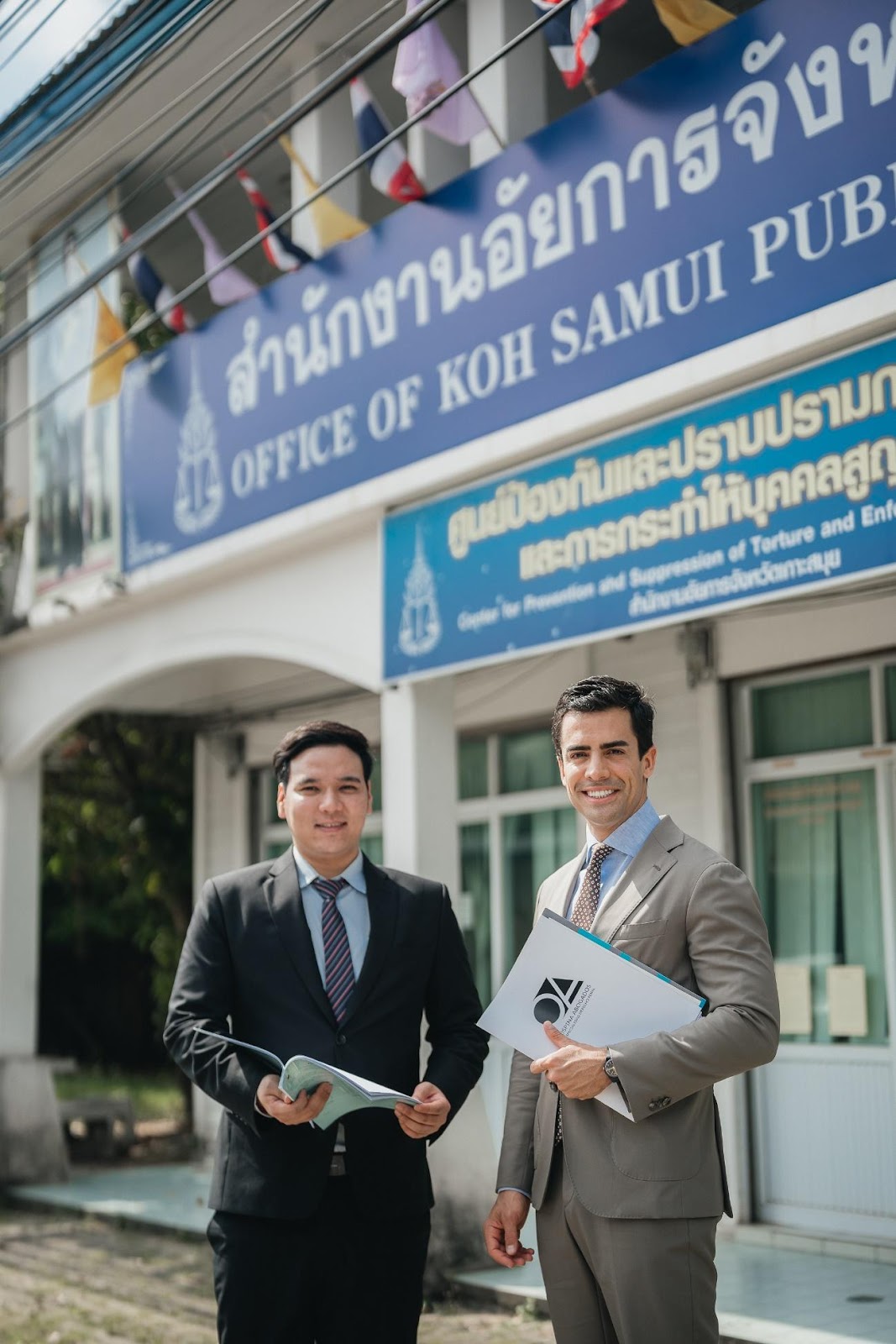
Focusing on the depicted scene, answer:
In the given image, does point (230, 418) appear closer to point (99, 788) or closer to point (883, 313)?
point (883, 313)

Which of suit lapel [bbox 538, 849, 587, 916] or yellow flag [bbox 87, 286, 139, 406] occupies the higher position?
yellow flag [bbox 87, 286, 139, 406]

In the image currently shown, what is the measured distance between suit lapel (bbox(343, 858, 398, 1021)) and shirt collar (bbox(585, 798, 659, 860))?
26.8 inches

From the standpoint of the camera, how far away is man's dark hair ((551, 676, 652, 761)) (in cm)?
321

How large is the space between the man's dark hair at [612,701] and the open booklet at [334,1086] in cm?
84

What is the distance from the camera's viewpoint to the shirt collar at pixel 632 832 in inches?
126

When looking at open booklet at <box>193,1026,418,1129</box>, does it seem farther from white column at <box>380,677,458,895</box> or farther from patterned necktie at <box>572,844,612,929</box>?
white column at <box>380,677,458,895</box>

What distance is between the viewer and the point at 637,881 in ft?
10.3

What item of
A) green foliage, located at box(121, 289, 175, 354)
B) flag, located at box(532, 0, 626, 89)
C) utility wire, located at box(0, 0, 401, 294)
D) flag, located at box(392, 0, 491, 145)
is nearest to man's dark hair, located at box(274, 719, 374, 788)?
utility wire, located at box(0, 0, 401, 294)

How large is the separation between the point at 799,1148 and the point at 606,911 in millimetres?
4656

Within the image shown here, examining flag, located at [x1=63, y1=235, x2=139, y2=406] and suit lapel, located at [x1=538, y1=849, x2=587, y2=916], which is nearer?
suit lapel, located at [x1=538, y1=849, x2=587, y2=916]

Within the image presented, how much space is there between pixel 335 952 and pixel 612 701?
1004 millimetres

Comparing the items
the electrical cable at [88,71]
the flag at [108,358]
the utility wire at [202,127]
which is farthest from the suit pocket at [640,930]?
the flag at [108,358]

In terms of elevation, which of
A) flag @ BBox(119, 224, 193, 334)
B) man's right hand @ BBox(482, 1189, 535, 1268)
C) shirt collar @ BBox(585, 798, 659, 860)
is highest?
flag @ BBox(119, 224, 193, 334)

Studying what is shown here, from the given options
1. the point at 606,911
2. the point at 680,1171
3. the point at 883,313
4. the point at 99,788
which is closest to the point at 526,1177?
the point at 680,1171
